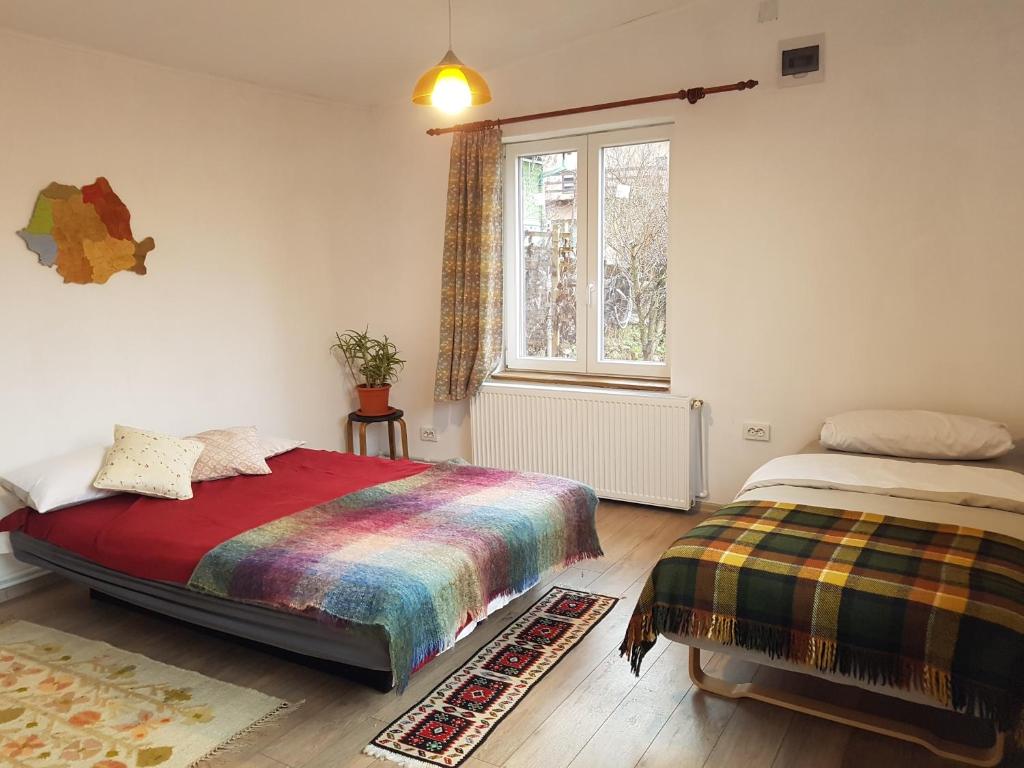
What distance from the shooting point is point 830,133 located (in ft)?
12.3

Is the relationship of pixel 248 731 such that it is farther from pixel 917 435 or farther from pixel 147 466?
pixel 917 435

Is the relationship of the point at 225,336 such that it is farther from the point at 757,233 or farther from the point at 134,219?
the point at 757,233

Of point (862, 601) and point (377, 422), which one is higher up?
point (377, 422)

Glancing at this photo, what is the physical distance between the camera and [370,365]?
5008 mm

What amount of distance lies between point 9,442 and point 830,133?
13.0 feet

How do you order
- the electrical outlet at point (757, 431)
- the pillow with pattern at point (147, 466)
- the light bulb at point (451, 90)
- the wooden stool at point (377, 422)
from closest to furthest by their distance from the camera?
the light bulb at point (451, 90) → the pillow with pattern at point (147, 466) → the electrical outlet at point (757, 431) → the wooden stool at point (377, 422)

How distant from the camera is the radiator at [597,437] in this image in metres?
4.21

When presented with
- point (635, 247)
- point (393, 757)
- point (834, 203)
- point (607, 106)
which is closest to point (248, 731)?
point (393, 757)

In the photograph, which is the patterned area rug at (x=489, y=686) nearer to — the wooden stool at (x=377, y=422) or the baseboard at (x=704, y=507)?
the baseboard at (x=704, y=507)

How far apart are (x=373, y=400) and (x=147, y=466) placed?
1.76m

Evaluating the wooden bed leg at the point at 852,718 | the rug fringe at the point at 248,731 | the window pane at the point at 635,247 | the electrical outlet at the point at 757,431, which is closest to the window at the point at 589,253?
the window pane at the point at 635,247

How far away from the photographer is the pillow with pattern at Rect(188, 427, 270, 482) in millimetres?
3605

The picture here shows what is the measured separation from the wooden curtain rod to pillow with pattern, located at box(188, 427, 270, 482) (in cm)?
221

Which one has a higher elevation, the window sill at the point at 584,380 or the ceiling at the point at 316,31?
the ceiling at the point at 316,31
